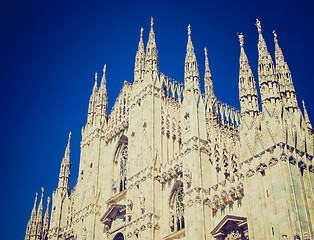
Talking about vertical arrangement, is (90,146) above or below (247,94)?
above

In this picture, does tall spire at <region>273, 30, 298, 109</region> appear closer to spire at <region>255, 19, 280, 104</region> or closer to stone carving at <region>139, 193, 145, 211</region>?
spire at <region>255, 19, 280, 104</region>

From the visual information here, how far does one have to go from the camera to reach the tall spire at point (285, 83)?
3136 cm

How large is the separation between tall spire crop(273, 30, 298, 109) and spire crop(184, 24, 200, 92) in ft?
25.5

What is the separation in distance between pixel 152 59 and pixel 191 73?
22.6 feet

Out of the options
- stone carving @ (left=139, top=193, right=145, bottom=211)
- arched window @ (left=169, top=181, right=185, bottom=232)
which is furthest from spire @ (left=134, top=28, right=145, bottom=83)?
arched window @ (left=169, top=181, right=185, bottom=232)

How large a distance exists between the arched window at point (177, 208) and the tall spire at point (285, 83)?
10705 millimetres

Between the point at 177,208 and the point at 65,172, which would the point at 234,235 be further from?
the point at 65,172

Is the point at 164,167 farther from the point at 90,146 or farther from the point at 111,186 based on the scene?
the point at 90,146

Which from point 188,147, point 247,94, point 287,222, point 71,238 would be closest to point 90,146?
point 71,238

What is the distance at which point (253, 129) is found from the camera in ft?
99.5

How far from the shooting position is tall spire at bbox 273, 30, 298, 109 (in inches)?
1235

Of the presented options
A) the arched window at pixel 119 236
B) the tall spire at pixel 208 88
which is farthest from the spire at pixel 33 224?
the tall spire at pixel 208 88

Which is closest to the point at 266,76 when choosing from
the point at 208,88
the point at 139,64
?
the point at 208,88

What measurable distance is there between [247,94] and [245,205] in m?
7.95
